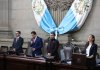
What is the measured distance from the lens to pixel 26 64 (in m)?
8.21

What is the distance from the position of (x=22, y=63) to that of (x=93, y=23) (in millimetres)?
2834

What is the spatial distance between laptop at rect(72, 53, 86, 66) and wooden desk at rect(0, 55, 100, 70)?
9 centimetres

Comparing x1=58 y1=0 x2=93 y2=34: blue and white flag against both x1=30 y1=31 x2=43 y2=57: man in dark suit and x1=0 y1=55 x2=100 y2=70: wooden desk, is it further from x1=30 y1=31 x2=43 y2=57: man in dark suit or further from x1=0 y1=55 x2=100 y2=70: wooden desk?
x1=0 y1=55 x2=100 y2=70: wooden desk

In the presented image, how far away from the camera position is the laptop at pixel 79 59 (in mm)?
6969

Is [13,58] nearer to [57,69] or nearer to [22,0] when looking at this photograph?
[57,69]

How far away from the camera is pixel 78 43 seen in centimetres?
1004

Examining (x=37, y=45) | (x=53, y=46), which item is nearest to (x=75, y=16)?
(x=37, y=45)

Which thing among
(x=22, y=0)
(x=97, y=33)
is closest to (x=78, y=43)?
(x=97, y=33)

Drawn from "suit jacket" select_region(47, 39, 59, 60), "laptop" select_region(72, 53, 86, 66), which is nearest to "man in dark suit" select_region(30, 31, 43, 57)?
"suit jacket" select_region(47, 39, 59, 60)

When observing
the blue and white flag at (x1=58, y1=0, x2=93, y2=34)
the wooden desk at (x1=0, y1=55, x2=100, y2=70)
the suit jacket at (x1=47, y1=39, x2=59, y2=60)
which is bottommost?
the wooden desk at (x1=0, y1=55, x2=100, y2=70)

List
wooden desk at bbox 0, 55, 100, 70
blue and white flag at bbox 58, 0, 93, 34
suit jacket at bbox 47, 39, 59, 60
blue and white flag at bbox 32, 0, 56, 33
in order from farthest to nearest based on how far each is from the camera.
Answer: blue and white flag at bbox 32, 0, 56, 33 < blue and white flag at bbox 58, 0, 93, 34 < suit jacket at bbox 47, 39, 59, 60 < wooden desk at bbox 0, 55, 100, 70

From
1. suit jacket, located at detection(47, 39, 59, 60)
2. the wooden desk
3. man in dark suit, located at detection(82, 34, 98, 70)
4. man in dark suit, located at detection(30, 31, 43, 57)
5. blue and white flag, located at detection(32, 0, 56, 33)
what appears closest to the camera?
man in dark suit, located at detection(82, 34, 98, 70)

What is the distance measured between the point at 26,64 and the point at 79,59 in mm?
1692

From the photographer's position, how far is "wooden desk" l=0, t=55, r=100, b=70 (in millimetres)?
7419
